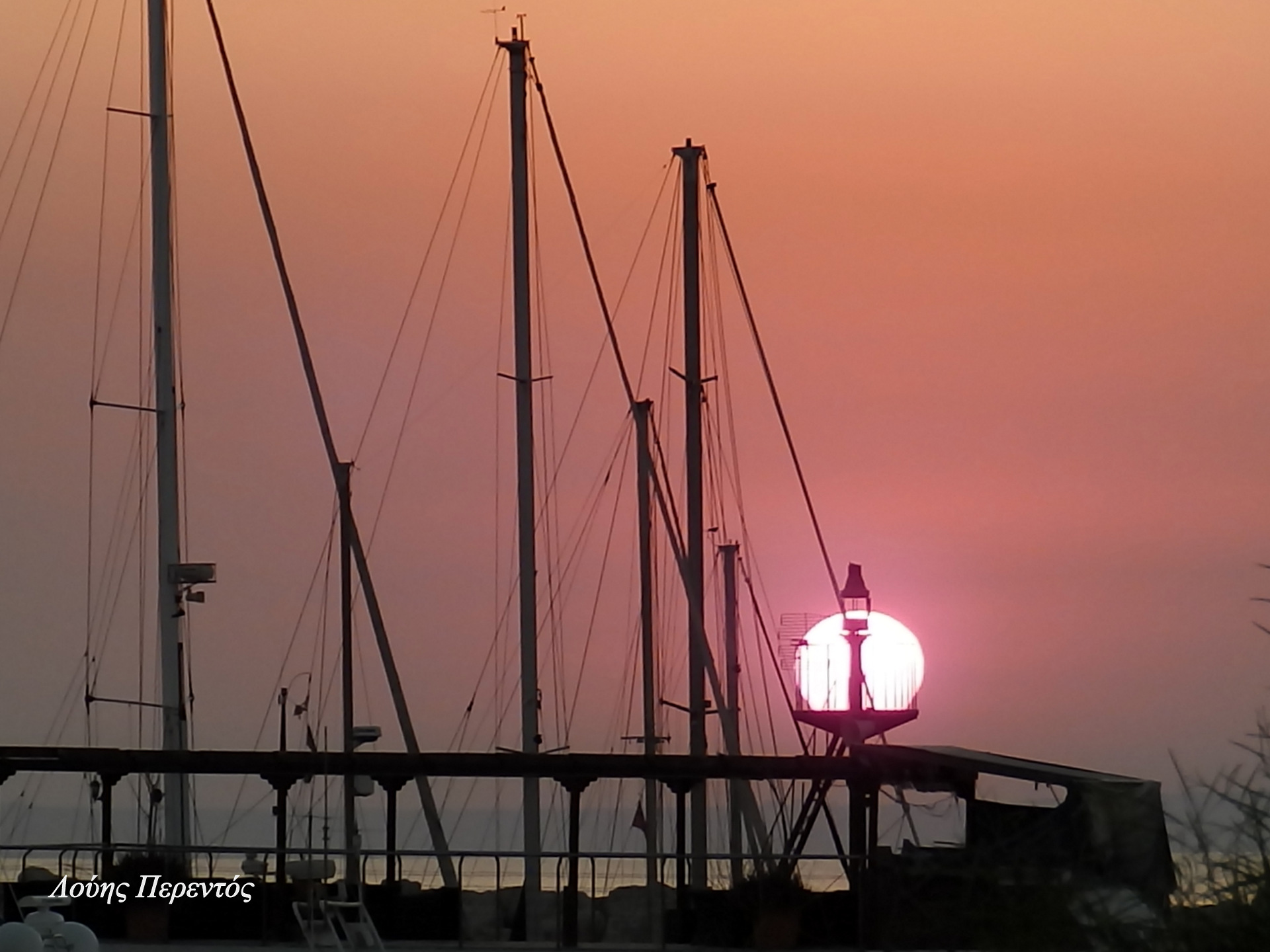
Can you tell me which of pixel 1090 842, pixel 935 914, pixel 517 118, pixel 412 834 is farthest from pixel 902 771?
pixel 517 118

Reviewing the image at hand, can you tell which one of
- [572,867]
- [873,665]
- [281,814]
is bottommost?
[572,867]

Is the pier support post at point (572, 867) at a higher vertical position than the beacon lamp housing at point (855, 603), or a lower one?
lower

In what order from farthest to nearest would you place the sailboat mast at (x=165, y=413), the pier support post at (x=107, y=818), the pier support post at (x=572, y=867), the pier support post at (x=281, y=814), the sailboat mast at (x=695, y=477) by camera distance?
the sailboat mast at (x=695, y=477)
the sailboat mast at (x=165, y=413)
the pier support post at (x=107, y=818)
the pier support post at (x=281, y=814)
the pier support post at (x=572, y=867)

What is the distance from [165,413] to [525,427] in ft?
19.0

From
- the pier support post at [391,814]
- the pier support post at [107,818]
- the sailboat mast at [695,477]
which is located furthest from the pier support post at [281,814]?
the sailboat mast at [695,477]

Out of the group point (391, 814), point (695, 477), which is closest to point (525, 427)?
point (695, 477)

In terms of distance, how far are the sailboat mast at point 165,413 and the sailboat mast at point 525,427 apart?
5253 mm

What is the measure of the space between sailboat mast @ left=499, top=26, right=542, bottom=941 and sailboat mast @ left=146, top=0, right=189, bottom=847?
525 centimetres

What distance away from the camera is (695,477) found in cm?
3475

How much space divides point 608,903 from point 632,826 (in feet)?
51.3

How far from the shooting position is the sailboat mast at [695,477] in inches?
1286

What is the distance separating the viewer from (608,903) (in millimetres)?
19531

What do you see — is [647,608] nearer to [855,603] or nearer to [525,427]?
[525,427]

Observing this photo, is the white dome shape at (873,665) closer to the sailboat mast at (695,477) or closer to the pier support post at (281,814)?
the pier support post at (281,814)
